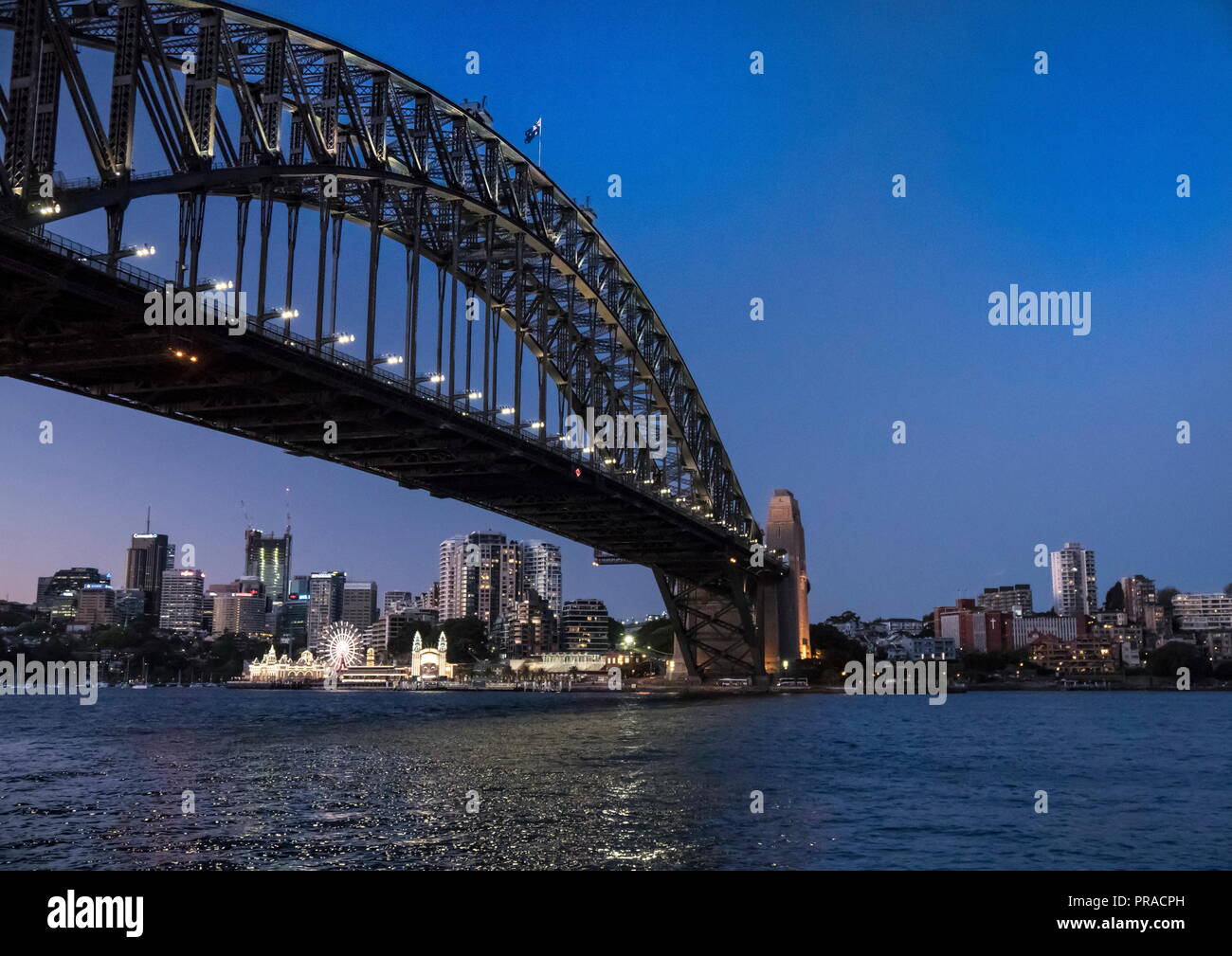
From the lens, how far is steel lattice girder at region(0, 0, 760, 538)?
3269 cm

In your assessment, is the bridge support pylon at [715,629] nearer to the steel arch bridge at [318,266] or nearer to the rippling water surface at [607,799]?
the steel arch bridge at [318,266]

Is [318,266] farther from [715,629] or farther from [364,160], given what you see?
[715,629]

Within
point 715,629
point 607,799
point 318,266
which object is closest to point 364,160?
point 318,266

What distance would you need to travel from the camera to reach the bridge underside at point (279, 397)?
32469 mm

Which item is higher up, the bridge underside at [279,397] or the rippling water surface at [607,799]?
the bridge underside at [279,397]

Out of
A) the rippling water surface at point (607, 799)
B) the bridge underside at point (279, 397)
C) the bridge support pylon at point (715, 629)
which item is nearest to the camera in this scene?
the rippling water surface at point (607, 799)

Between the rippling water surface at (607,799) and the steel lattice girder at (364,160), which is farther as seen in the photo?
the steel lattice girder at (364,160)

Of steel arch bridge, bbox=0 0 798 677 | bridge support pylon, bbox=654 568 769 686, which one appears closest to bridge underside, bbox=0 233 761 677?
steel arch bridge, bbox=0 0 798 677

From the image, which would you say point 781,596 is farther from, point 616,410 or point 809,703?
point 616,410

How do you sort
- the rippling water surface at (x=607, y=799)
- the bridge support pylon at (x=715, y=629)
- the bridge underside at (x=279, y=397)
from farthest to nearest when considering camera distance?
the bridge support pylon at (x=715, y=629)
the bridge underside at (x=279, y=397)
the rippling water surface at (x=607, y=799)

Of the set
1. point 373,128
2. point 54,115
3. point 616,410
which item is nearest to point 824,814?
point 54,115

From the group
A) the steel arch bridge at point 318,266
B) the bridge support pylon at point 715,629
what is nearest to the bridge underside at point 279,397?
the steel arch bridge at point 318,266

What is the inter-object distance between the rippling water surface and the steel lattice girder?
16831 mm

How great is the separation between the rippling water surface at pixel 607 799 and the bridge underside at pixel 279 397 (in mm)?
12347
